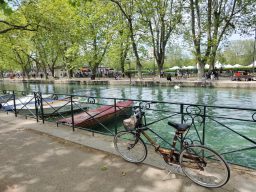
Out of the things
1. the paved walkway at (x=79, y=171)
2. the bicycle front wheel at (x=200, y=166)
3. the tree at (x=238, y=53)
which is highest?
the tree at (x=238, y=53)

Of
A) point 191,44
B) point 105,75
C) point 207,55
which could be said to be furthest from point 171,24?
point 105,75

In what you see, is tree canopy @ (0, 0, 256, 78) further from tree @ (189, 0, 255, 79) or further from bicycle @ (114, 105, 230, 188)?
bicycle @ (114, 105, 230, 188)

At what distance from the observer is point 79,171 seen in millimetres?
4145

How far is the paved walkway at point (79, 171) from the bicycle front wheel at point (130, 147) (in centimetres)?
16

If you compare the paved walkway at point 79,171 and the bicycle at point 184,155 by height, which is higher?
the bicycle at point 184,155

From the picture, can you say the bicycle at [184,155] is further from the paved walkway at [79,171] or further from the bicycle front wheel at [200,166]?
the paved walkway at [79,171]

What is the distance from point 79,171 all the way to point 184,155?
1944mm

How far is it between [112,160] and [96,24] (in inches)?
1316

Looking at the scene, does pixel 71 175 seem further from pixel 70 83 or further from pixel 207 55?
pixel 70 83

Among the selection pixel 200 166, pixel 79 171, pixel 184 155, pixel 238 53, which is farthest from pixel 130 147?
pixel 238 53

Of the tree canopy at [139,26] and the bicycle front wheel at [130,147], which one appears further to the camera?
the tree canopy at [139,26]

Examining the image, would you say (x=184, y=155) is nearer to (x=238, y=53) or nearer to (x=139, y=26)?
(x=139, y=26)

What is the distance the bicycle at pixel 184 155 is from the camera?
3.47 metres

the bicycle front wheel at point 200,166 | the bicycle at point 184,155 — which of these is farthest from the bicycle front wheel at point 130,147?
the bicycle front wheel at point 200,166
